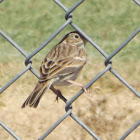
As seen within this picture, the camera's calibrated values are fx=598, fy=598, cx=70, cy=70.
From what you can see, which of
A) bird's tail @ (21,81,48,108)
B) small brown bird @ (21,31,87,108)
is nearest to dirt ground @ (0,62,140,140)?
small brown bird @ (21,31,87,108)

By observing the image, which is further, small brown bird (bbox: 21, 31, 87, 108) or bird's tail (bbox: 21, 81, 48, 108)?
small brown bird (bbox: 21, 31, 87, 108)

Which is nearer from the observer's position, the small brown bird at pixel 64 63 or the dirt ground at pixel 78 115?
the small brown bird at pixel 64 63

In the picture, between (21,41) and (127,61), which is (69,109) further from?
(21,41)

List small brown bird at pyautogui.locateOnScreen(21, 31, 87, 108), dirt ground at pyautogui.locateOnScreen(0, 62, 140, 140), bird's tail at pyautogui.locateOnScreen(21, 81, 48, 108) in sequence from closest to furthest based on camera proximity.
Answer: bird's tail at pyautogui.locateOnScreen(21, 81, 48, 108) < small brown bird at pyautogui.locateOnScreen(21, 31, 87, 108) < dirt ground at pyautogui.locateOnScreen(0, 62, 140, 140)

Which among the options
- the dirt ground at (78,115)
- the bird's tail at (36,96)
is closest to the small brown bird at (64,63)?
the bird's tail at (36,96)

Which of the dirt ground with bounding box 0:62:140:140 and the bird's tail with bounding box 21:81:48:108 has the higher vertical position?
the bird's tail with bounding box 21:81:48:108

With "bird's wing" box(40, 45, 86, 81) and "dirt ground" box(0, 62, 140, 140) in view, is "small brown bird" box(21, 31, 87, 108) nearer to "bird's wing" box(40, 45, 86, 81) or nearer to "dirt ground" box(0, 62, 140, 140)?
"bird's wing" box(40, 45, 86, 81)

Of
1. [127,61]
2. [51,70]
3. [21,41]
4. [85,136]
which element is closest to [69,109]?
[51,70]

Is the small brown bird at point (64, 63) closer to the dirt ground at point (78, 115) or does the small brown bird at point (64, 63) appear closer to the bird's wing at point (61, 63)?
the bird's wing at point (61, 63)
